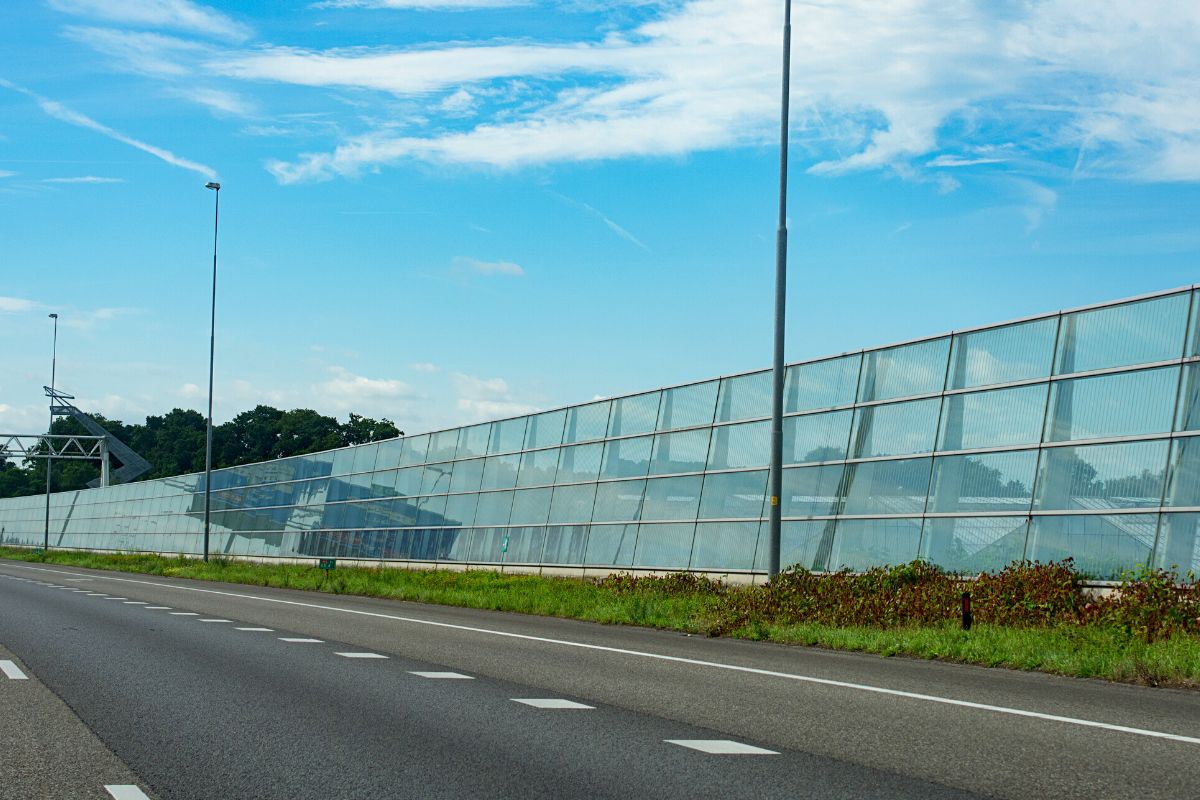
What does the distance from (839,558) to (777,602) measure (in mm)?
5818

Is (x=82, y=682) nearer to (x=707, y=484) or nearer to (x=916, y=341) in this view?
(x=916, y=341)

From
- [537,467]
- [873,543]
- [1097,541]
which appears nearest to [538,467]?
[537,467]

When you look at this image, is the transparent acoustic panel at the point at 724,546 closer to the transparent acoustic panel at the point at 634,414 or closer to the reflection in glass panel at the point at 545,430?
the transparent acoustic panel at the point at 634,414

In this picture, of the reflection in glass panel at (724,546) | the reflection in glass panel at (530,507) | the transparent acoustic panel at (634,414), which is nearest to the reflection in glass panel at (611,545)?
the transparent acoustic panel at (634,414)

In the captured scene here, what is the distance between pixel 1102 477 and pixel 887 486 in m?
5.28

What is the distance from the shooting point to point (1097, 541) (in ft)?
66.9

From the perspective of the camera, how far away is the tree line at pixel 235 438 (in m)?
147

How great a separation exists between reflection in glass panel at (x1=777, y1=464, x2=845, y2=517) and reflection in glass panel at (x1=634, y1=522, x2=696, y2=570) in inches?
151

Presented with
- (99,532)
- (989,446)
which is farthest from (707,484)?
(99,532)

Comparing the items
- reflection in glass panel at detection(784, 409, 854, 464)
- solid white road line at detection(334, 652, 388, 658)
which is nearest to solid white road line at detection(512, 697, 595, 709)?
solid white road line at detection(334, 652, 388, 658)

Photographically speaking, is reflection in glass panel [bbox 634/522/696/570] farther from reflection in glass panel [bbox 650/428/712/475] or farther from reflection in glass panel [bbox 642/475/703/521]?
reflection in glass panel [bbox 650/428/712/475]

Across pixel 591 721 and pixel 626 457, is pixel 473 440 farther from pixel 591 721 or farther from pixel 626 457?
pixel 591 721

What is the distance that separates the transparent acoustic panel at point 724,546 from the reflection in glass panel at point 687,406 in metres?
3.23

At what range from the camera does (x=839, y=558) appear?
86.0ft
